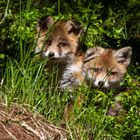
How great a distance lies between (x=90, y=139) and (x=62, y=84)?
228 cm

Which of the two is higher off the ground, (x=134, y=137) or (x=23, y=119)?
(x=23, y=119)

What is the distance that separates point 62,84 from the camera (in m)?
8.40

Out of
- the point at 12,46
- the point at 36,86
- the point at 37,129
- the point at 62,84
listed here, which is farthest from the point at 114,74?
the point at 37,129

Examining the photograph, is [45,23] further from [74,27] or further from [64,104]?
[64,104]

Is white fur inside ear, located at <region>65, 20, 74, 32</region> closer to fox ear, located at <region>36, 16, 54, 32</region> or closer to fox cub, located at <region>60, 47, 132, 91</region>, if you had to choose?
fox ear, located at <region>36, 16, 54, 32</region>

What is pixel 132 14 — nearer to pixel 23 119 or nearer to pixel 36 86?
pixel 36 86

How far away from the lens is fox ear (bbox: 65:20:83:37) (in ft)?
28.3

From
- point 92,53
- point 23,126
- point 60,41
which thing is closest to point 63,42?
point 60,41

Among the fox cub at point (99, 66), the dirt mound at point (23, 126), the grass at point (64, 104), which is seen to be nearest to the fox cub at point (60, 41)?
the fox cub at point (99, 66)

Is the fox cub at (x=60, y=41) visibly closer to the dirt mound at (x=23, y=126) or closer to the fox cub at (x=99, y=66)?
the fox cub at (x=99, y=66)

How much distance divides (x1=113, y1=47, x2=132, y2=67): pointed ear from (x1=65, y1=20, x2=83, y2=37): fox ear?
2.22ft

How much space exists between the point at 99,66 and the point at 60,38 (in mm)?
824

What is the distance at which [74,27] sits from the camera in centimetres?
864

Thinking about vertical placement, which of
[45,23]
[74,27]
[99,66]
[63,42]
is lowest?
[99,66]
